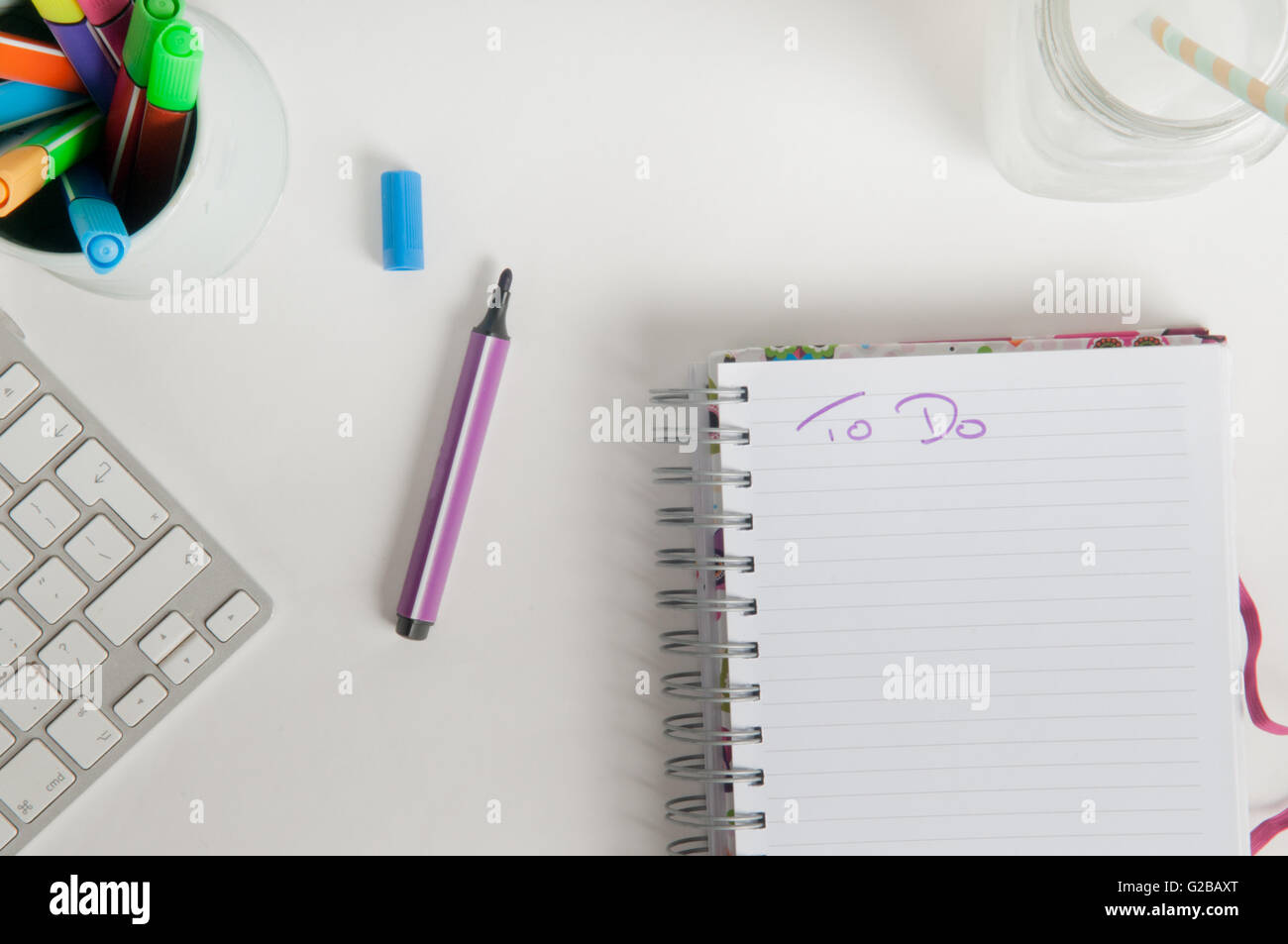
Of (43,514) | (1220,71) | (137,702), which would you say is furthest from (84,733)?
(1220,71)

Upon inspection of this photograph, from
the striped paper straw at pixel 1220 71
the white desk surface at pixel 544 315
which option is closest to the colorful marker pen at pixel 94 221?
the white desk surface at pixel 544 315

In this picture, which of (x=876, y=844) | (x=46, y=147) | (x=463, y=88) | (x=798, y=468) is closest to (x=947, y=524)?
(x=798, y=468)

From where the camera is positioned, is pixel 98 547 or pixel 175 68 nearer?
pixel 175 68

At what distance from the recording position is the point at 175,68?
407 mm

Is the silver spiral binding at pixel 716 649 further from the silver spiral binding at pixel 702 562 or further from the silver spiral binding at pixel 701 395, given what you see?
the silver spiral binding at pixel 701 395

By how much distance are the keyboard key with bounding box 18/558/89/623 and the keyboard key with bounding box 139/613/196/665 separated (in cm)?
5

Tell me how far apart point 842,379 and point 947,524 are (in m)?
0.11

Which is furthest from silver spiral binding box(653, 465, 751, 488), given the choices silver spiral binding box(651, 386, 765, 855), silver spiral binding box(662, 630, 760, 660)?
silver spiral binding box(662, 630, 760, 660)

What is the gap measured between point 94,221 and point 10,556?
26 centimetres

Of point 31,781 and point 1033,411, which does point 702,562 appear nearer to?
point 1033,411

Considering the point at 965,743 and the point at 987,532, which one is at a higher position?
the point at 987,532

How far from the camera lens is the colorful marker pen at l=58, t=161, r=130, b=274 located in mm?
413

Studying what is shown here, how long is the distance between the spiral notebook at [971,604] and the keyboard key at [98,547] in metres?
0.37
